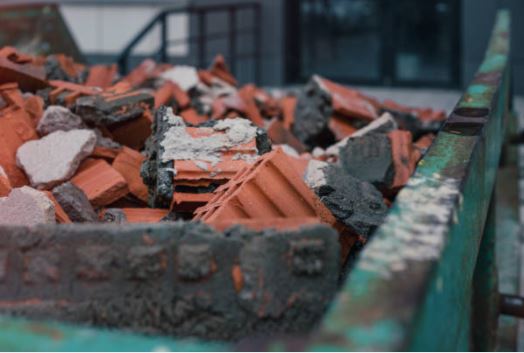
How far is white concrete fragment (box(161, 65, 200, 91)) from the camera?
3.59 meters

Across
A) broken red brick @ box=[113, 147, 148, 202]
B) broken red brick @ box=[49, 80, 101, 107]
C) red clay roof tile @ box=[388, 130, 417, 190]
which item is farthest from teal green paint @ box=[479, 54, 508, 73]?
broken red brick @ box=[49, 80, 101, 107]

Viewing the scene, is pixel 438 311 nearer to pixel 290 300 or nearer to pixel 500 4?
pixel 290 300

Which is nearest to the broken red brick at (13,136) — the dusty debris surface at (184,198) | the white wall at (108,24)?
the dusty debris surface at (184,198)

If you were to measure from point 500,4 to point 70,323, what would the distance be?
6.72 m

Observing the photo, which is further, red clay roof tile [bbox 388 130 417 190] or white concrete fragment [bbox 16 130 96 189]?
red clay roof tile [bbox 388 130 417 190]

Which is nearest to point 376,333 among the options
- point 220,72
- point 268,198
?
point 268,198

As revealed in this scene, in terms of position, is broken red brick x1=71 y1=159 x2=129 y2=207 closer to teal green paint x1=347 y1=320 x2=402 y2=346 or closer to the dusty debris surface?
the dusty debris surface

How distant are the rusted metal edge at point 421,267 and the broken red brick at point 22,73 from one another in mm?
1647

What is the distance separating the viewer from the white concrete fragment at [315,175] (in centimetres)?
180

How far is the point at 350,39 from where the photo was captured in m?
7.71

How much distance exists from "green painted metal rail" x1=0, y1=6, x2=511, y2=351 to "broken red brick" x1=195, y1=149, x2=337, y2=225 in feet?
0.91

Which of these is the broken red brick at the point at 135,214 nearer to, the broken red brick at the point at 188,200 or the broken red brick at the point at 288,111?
the broken red brick at the point at 188,200

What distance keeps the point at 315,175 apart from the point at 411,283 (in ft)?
3.46

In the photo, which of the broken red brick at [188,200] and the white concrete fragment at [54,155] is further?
the white concrete fragment at [54,155]
